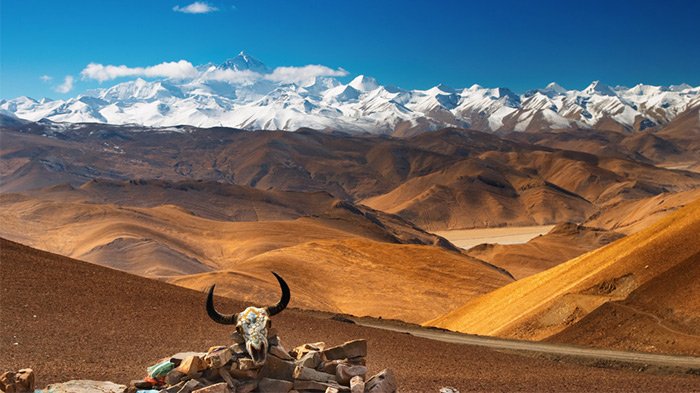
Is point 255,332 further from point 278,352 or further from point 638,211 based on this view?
point 638,211

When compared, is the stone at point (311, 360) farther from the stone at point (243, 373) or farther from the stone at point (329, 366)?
the stone at point (243, 373)

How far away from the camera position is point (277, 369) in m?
11.5

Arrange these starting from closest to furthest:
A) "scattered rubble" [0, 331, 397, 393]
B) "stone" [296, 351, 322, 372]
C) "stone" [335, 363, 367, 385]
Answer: "scattered rubble" [0, 331, 397, 393] → "stone" [296, 351, 322, 372] → "stone" [335, 363, 367, 385]

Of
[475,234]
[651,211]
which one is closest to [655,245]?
[651,211]

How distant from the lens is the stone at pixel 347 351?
490 inches

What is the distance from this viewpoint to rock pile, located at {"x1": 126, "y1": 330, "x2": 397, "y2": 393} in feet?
36.2

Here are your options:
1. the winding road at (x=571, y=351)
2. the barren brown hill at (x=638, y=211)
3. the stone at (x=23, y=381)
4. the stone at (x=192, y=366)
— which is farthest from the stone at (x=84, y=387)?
the barren brown hill at (x=638, y=211)

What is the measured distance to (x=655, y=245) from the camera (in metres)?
34.1

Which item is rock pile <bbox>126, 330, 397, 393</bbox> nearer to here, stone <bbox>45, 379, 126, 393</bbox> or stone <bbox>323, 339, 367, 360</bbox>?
stone <bbox>323, 339, 367, 360</bbox>

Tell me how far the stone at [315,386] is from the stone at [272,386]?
10.7 inches

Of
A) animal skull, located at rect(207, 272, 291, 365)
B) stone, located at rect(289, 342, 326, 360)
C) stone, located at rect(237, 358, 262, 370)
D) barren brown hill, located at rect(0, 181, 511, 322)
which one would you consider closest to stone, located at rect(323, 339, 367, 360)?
stone, located at rect(289, 342, 326, 360)

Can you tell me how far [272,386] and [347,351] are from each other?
1674 mm

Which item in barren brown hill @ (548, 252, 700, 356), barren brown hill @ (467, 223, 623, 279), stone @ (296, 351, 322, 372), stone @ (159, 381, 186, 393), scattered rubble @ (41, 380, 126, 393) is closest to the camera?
stone @ (159, 381, 186, 393)

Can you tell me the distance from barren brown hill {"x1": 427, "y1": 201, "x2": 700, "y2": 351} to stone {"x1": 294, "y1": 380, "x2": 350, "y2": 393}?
19.5 m
